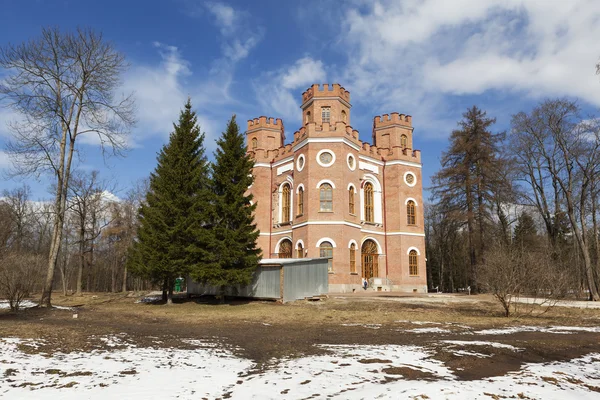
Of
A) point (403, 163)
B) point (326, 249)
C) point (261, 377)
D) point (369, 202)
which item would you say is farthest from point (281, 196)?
point (261, 377)

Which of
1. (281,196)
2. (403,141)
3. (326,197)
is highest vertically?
(403,141)

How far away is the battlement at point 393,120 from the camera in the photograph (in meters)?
34.0

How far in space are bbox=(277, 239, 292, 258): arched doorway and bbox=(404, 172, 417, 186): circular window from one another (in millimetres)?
10314

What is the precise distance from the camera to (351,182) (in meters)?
29.0

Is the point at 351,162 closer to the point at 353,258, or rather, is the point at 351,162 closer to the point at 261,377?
the point at 353,258

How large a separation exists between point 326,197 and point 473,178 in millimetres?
11022

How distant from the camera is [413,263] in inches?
1224

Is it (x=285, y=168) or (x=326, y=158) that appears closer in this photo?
(x=326, y=158)

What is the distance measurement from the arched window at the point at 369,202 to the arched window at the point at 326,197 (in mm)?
4367

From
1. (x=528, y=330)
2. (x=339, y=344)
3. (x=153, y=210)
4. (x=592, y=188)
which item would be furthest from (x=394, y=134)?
(x=339, y=344)

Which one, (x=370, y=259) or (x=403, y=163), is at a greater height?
(x=403, y=163)

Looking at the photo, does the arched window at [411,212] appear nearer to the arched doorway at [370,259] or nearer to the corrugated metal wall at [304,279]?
the arched doorway at [370,259]

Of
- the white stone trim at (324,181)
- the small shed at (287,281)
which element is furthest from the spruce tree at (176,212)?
the white stone trim at (324,181)

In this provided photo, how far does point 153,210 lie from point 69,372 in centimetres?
1468
